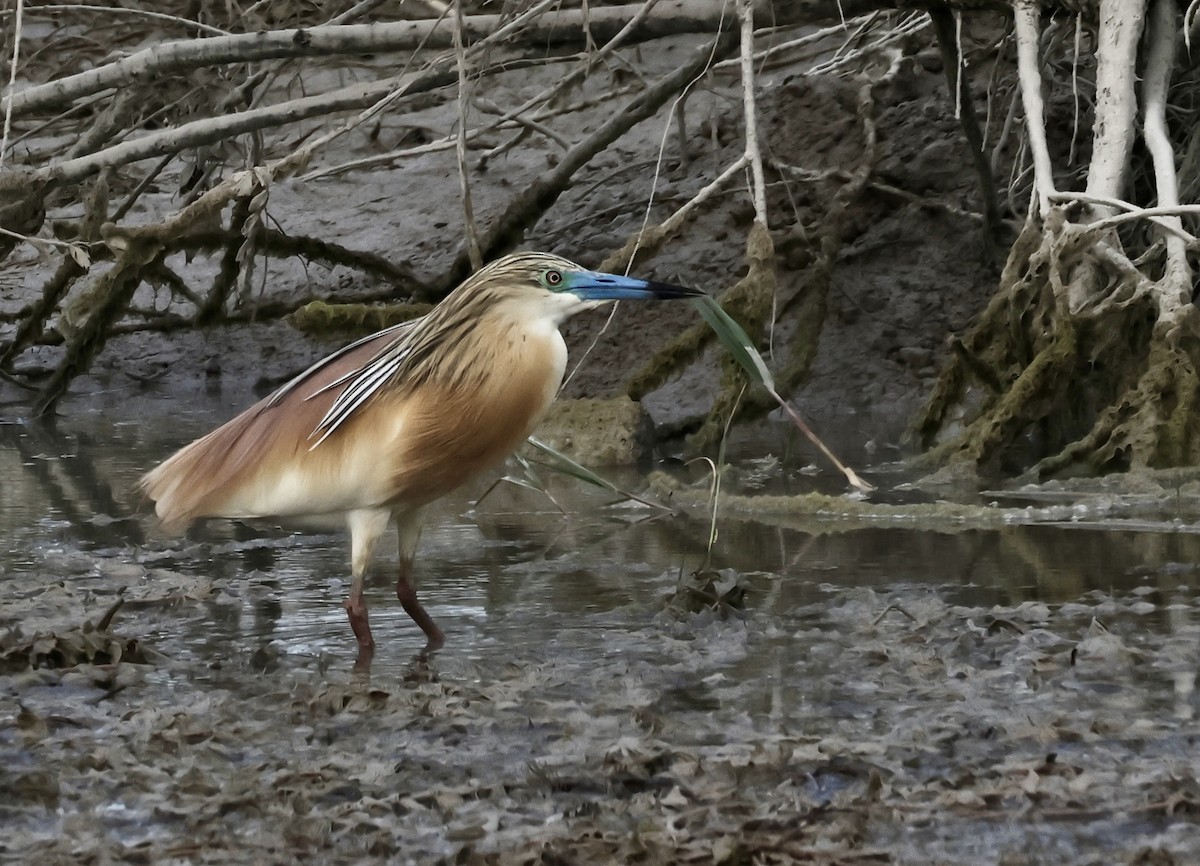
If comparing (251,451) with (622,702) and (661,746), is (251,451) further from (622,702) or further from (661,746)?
(661,746)

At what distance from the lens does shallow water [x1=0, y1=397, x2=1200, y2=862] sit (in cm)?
295

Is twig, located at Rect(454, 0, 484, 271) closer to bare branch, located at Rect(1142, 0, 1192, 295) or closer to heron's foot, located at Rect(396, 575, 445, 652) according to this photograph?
heron's foot, located at Rect(396, 575, 445, 652)

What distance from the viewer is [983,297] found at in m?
9.39

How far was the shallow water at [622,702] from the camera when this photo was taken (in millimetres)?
2951

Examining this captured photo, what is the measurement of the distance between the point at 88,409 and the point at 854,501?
5.44m

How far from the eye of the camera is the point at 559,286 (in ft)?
14.6

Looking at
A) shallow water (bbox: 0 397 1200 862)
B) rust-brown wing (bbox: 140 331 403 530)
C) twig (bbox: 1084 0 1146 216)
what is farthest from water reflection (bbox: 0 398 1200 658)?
twig (bbox: 1084 0 1146 216)

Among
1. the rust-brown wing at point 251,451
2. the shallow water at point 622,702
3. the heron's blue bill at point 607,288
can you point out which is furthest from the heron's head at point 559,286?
the shallow water at point 622,702

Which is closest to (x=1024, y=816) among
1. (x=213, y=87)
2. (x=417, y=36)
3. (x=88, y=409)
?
(x=417, y=36)

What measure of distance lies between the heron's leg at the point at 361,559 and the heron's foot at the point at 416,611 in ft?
0.31

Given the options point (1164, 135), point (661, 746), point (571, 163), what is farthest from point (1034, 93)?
point (661, 746)

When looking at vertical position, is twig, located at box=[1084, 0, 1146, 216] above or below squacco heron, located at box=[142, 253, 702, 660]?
above

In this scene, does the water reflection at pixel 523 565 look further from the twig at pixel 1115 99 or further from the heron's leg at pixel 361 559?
the twig at pixel 1115 99

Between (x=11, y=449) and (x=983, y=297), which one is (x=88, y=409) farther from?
(x=983, y=297)
